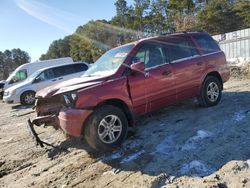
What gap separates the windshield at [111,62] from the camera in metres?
5.63

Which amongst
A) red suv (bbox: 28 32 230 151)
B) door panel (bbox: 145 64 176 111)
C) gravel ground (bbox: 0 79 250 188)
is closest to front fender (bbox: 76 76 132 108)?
red suv (bbox: 28 32 230 151)

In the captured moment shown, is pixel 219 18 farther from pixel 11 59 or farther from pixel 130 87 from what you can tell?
pixel 11 59

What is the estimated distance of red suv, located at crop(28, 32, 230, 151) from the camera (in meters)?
4.86

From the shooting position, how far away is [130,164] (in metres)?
4.46

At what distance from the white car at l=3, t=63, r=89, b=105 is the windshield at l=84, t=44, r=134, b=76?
24.3ft

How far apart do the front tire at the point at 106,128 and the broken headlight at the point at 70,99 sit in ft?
1.28

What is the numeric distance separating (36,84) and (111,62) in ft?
29.1

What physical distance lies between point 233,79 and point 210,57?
5057mm

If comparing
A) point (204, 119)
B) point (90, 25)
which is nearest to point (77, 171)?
point (204, 119)

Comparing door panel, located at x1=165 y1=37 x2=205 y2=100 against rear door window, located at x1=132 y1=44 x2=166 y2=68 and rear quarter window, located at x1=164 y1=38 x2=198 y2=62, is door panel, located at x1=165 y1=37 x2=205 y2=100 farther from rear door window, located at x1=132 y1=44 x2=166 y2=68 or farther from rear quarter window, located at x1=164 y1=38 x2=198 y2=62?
rear door window, located at x1=132 y1=44 x2=166 y2=68

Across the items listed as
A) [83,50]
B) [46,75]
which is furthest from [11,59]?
[46,75]

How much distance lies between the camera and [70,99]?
4.89 m

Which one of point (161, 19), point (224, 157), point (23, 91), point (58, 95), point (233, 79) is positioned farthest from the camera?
point (161, 19)

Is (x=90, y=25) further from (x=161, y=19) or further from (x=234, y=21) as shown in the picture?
(x=234, y=21)
